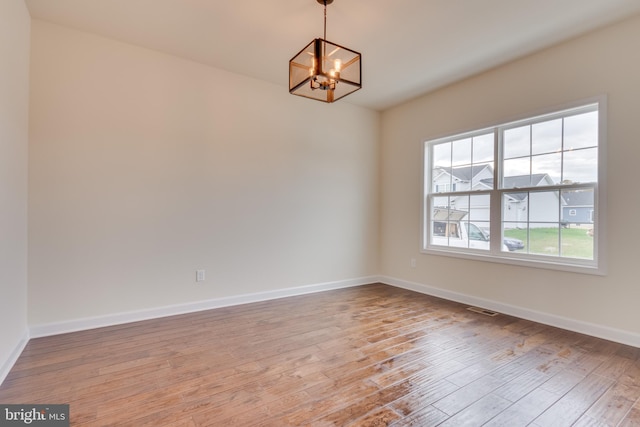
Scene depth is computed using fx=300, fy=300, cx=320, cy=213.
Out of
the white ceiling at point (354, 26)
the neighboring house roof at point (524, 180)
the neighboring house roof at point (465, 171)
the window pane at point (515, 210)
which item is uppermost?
the white ceiling at point (354, 26)

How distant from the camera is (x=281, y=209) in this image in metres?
4.03

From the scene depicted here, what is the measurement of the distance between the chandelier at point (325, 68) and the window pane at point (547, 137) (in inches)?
89.6

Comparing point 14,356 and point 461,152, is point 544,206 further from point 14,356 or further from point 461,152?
point 14,356

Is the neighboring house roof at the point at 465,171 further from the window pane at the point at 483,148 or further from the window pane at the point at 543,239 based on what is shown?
the window pane at the point at 543,239

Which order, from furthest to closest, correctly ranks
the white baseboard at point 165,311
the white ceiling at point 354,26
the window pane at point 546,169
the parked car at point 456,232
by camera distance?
1. the parked car at point 456,232
2. the window pane at point 546,169
3. the white baseboard at point 165,311
4. the white ceiling at point 354,26

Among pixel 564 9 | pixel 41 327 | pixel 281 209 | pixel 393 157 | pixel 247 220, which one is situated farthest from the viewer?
pixel 393 157

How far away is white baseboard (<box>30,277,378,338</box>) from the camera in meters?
2.75

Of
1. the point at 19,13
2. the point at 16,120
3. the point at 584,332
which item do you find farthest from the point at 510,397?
the point at 19,13

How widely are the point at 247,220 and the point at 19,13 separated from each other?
261cm

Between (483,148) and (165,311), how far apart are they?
4.21 m

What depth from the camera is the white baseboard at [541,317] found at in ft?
8.61

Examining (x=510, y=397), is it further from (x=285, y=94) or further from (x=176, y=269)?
(x=285, y=94)

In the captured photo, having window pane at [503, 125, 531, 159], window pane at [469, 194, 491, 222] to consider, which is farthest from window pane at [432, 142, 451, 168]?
window pane at [503, 125, 531, 159]

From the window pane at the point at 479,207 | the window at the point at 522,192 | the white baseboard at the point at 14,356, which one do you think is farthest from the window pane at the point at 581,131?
the white baseboard at the point at 14,356
